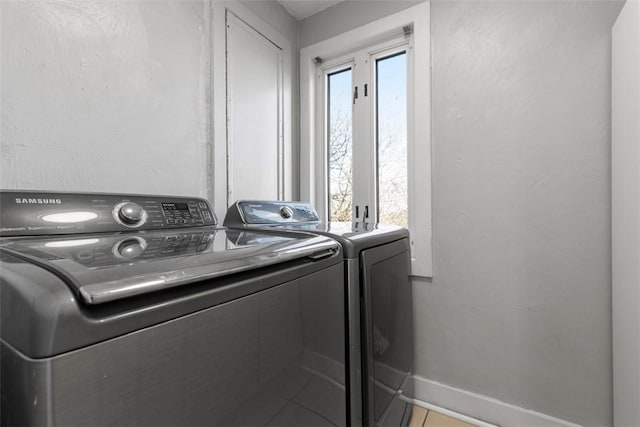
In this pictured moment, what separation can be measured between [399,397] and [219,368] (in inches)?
45.3

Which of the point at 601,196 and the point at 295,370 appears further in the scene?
the point at 601,196

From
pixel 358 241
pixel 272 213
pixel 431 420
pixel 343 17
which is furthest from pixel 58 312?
pixel 343 17

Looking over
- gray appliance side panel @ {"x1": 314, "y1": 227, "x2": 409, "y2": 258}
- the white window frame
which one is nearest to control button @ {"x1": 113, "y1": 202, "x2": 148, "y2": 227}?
gray appliance side panel @ {"x1": 314, "y1": 227, "x2": 409, "y2": 258}

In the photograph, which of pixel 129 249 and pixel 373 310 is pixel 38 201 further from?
pixel 373 310

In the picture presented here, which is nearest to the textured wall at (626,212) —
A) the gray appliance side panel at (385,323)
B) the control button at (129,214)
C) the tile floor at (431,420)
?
the tile floor at (431,420)

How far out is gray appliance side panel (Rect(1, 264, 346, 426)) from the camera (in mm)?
358

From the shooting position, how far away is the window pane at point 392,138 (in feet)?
6.41

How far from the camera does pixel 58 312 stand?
35 centimetres

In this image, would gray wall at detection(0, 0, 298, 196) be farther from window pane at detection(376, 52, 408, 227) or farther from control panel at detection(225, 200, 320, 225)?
window pane at detection(376, 52, 408, 227)

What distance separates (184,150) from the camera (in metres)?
1.50

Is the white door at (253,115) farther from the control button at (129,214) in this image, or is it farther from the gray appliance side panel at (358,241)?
the gray appliance side panel at (358,241)

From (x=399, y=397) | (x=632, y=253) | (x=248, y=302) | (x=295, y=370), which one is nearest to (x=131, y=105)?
(x=248, y=302)

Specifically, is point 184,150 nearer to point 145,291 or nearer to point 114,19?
point 114,19

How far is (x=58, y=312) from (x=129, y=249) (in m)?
0.28
